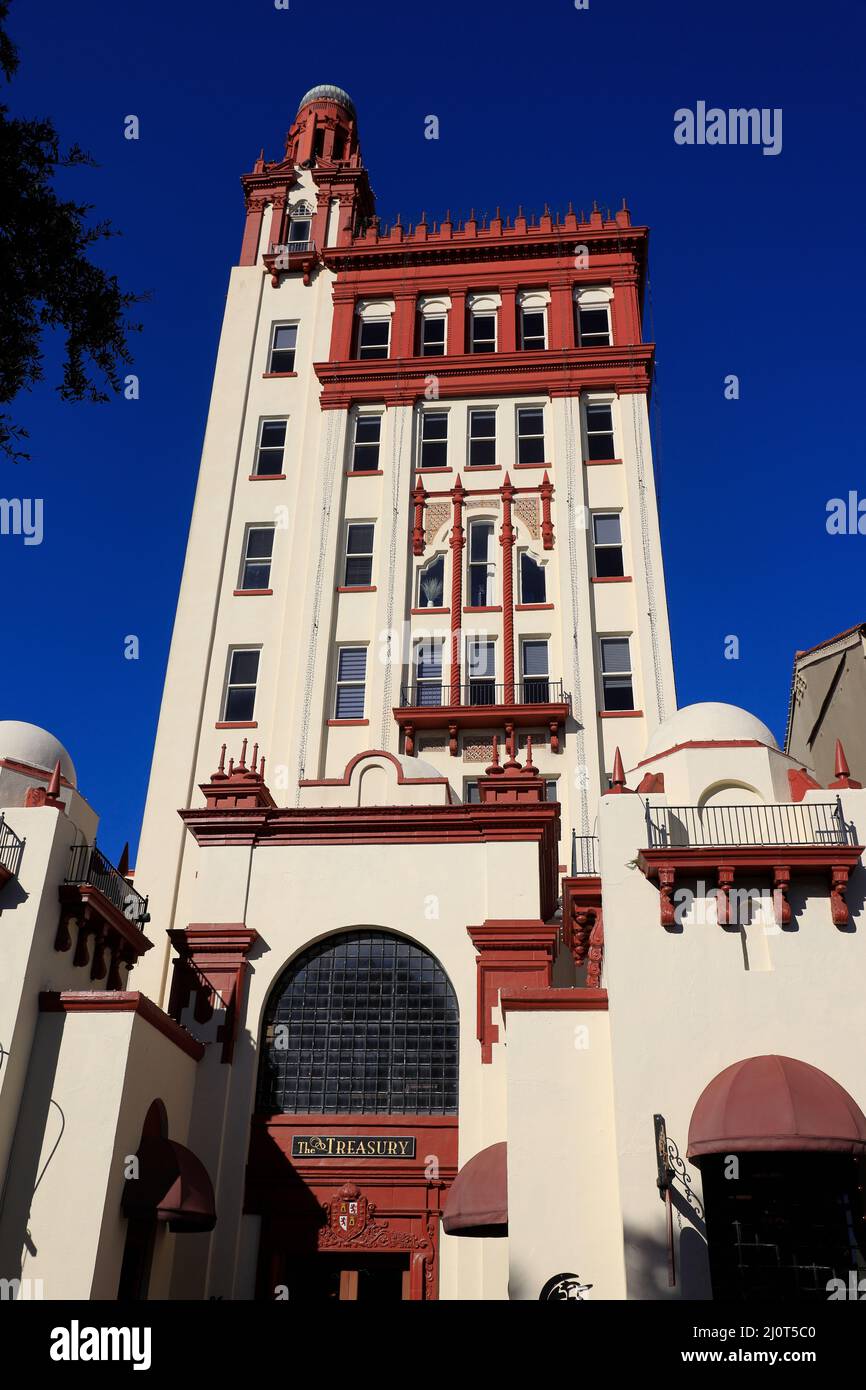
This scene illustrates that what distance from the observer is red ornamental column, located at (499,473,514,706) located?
31188 millimetres

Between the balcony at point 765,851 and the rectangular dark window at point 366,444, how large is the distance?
20553 mm

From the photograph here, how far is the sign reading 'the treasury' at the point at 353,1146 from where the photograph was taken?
19.1 meters

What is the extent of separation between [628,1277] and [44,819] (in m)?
11.3

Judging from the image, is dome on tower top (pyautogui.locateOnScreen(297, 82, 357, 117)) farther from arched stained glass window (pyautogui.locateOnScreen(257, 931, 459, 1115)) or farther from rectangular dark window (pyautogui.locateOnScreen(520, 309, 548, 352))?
arched stained glass window (pyautogui.locateOnScreen(257, 931, 459, 1115))

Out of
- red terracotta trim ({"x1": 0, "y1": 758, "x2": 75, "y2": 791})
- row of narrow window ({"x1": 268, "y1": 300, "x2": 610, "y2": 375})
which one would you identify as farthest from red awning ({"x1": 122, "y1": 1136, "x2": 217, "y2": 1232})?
row of narrow window ({"x1": 268, "y1": 300, "x2": 610, "y2": 375})

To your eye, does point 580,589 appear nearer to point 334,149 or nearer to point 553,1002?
point 553,1002

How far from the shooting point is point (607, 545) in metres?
33.5

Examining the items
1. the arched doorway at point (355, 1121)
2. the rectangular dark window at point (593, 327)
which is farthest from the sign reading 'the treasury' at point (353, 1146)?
the rectangular dark window at point (593, 327)

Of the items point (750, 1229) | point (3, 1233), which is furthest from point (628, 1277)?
point (3, 1233)

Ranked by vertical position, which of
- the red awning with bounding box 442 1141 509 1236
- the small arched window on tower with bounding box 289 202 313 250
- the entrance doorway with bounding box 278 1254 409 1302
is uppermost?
the small arched window on tower with bounding box 289 202 313 250

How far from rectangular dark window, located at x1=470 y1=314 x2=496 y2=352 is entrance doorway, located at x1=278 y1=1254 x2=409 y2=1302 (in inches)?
1105

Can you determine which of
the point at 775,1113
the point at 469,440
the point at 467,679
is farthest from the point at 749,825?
the point at 469,440

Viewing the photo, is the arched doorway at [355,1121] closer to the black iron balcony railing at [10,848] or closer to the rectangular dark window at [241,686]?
the black iron balcony railing at [10,848]

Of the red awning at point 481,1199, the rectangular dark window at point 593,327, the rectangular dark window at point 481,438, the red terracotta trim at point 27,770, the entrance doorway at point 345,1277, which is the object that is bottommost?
the entrance doorway at point 345,1277
